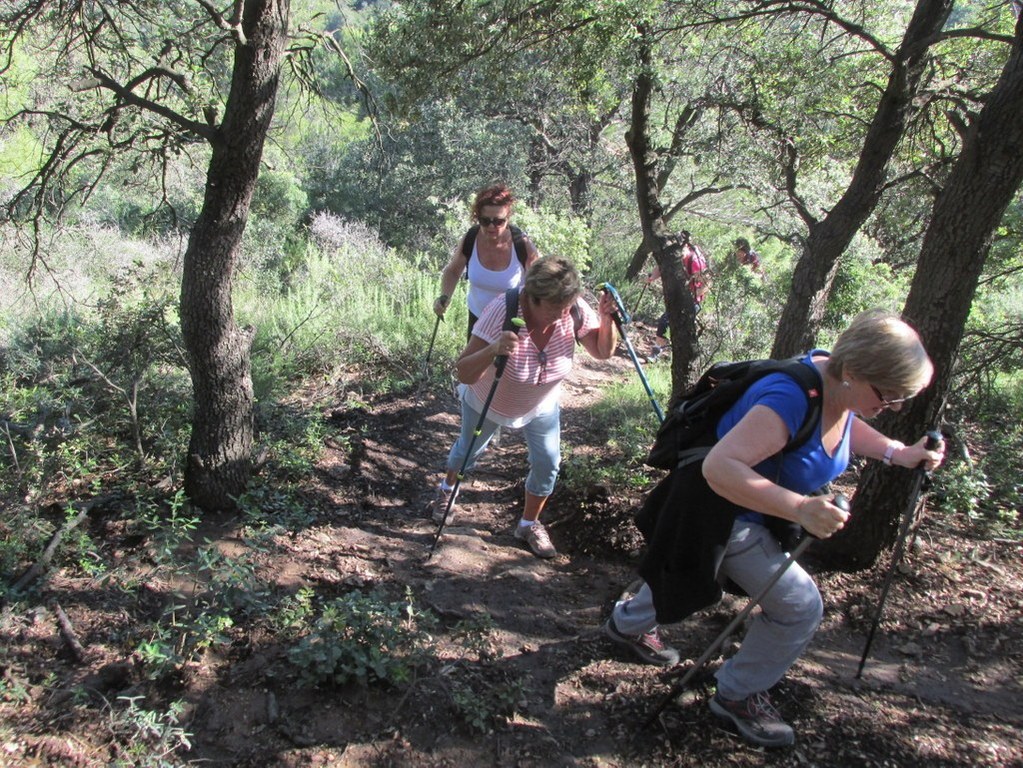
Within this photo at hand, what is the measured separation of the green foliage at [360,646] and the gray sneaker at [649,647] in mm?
911

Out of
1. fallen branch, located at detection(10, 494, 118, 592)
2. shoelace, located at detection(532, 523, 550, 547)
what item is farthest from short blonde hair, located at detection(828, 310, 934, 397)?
fallen branch, located at detection(10, 494, 118, 592)

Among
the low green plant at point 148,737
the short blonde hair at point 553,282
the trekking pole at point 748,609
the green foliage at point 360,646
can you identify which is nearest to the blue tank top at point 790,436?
the trekking pole at point 748,609

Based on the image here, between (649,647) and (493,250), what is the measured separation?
108 inches

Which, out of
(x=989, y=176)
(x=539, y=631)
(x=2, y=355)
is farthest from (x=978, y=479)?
(x=2, y=355)

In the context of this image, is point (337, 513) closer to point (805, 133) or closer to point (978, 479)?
point (978, 479)

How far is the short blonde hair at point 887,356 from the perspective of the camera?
204 centimetres

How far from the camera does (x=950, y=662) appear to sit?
321cm

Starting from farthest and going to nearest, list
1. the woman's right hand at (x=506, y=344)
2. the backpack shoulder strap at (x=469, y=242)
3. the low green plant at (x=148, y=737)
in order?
the backpack shoulder strap at (x=469, y=242)
the woman's right hand at (x=506, y=344)
the low green plant at (x=148, y=737)

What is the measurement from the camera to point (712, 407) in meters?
2.42

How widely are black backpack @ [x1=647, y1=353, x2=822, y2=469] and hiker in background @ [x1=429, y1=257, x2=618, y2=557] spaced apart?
0.95 metres

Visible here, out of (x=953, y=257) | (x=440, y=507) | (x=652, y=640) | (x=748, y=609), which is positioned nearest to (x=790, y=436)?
(x=748, y=609)

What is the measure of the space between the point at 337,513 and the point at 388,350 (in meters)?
2.68

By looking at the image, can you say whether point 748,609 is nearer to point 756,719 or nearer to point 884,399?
point 756,719

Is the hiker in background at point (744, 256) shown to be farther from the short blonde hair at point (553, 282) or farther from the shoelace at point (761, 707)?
the shoelace at point (761, 707)
